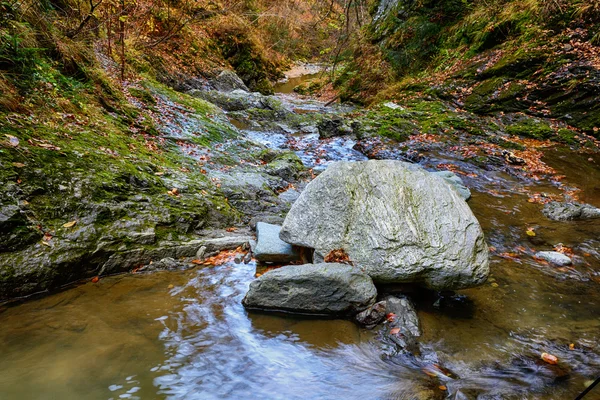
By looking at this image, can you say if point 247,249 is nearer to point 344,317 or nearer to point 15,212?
point 344,317

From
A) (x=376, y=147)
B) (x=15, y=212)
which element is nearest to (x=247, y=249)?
(x=15, y=212)

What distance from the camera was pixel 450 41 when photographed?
1515 centimetres

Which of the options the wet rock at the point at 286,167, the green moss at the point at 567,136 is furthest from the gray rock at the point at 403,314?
the green moss at the point at 567,136

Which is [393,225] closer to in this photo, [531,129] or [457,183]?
[457,183]

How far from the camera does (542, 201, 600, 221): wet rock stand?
18.9ft

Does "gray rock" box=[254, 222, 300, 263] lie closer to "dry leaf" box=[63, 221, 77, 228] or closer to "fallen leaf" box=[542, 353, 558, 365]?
"dry leaf" box=[63, 221, 77, 228]

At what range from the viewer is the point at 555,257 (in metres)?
4.52

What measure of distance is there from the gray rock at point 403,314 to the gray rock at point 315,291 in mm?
200

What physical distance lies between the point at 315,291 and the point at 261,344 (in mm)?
711

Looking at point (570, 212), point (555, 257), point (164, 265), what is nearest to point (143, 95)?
point (164, 265)

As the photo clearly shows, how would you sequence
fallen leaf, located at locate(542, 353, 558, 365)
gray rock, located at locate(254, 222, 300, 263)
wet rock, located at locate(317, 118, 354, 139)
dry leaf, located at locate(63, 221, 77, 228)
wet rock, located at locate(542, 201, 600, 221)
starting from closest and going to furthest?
fallen leaf, located at locate(542, 353, 558, 365) → dry leaf, located at locate(63, 221, 77, 228) → gray rock, located at locate(254, 222, 300, 263) → wet rock, located at locate(542, 201, 600, 221) → wet rock, located at locate(317, 118, 354, 139)

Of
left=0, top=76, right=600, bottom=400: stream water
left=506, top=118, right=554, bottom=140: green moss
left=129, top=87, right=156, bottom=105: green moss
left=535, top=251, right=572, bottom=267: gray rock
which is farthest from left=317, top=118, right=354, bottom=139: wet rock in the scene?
left=0, top=76, right=600, bottom=400: stream water

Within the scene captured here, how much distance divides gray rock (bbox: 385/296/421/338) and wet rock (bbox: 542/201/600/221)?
4.10 m

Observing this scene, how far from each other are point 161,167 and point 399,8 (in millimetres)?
17931
